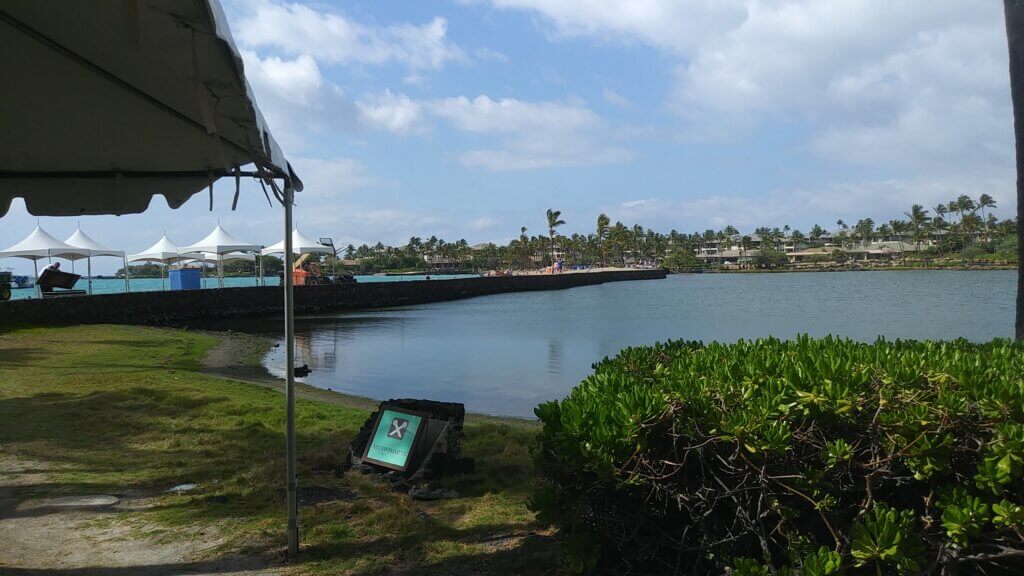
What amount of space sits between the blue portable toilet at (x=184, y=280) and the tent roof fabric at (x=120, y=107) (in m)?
34.3

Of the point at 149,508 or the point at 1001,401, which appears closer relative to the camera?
the point at 1001,401

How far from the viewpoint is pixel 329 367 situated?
62.9ft

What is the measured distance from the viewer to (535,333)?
29.5 metres

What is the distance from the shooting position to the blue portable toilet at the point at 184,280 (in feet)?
120

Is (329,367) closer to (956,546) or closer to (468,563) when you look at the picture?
(468,563)

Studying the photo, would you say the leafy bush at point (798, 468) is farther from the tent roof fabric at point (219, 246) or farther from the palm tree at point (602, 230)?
the palm tree at point (602, 230)

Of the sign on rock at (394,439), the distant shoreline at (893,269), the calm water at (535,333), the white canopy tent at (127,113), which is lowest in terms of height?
the calm water at (535,333)

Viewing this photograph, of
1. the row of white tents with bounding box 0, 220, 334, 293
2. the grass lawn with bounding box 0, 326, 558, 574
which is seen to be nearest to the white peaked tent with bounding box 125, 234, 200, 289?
the row of white tents with bounding box 0, 220, 334, 293

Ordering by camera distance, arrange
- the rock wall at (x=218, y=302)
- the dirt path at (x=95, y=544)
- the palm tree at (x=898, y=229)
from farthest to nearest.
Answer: the palm tree at (x=898, y=229), the rock wall at (x=218, y=302), the dirt path at (x=95, y=544)

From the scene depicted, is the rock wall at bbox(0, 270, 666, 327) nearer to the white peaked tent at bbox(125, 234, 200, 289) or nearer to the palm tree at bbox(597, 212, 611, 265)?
the white peaked tent at bbox(125, 234, 200, 289)

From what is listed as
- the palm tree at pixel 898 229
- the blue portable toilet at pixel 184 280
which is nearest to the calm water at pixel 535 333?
the blue portable toilet at pixel 184 280

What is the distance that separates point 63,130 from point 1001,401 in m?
5.00

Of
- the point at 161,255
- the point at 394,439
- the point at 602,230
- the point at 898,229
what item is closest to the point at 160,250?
the point at 161,255

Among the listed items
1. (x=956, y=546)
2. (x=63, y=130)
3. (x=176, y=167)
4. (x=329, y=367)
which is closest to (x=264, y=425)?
(x=176, y=167)
